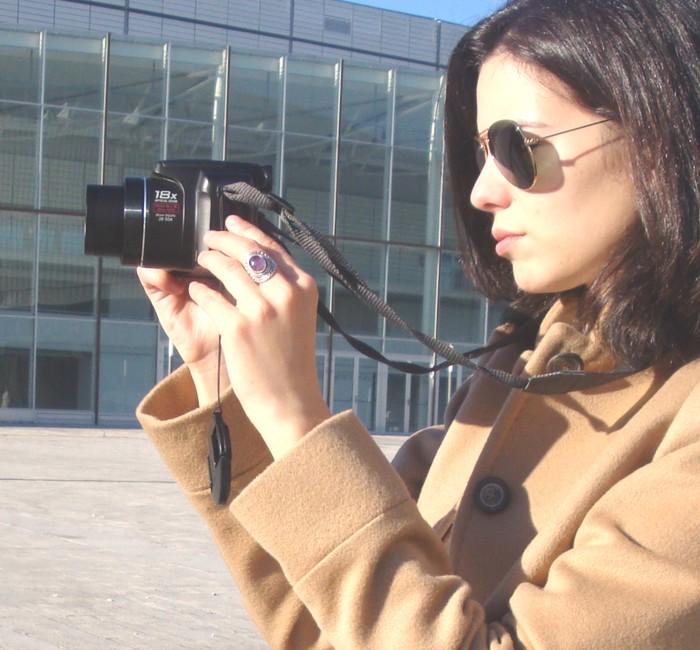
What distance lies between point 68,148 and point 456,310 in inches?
323

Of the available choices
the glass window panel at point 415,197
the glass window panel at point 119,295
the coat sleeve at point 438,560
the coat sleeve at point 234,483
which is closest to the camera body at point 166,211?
the coat sleeve at point 234,483

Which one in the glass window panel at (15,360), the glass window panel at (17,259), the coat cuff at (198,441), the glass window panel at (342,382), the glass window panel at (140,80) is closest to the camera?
the coat cuff at (198,441)

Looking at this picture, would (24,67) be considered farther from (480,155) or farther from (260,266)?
(260,266)

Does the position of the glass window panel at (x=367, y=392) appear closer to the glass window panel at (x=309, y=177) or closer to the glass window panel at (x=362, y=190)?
the glass window panel at (x=362, y=190)

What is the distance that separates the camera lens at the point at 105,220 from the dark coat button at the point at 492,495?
1.96ft

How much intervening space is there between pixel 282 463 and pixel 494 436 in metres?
0.31

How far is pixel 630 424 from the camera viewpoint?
53.0 inches

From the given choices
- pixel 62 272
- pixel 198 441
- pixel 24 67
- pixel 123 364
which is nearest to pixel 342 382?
pixel 123 364

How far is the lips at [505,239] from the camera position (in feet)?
4.81

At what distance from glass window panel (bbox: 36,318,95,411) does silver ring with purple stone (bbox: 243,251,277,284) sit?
2054 centimetres

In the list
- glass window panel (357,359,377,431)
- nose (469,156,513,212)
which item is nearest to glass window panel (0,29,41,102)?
glass window panel (357,359,377,431)

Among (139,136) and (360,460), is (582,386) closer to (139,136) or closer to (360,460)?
(360,460)

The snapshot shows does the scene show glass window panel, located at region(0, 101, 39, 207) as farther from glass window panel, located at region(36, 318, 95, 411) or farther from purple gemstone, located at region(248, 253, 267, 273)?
purple gemstone, located at region(248, 253, 267, 273)

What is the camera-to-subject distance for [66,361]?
70.2 ft
